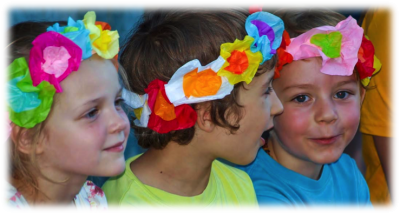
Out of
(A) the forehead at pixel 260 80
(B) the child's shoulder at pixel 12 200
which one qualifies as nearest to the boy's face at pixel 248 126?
(A) the forehead at pixel 260 80

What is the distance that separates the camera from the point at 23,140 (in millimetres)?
2117

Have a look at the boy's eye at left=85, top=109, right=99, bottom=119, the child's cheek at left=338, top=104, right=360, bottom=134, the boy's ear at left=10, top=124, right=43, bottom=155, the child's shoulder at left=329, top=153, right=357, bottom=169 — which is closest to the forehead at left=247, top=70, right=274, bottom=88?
the child's cheek at left=338, top=104, right=360, bottom=134

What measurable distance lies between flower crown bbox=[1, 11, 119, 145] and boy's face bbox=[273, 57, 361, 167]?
1197mm

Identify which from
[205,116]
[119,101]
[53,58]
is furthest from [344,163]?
[53,58]

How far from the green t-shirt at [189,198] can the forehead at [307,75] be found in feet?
1.79

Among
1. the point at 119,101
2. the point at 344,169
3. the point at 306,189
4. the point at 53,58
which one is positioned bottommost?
the point at 344,169

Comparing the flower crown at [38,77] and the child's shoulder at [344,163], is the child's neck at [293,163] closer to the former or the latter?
the child's shoulder at [344,163]

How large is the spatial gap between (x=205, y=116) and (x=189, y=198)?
15.2 inches

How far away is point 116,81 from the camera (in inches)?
88.5

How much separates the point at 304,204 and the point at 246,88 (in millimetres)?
770

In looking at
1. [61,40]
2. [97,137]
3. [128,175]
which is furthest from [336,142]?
[61,40]

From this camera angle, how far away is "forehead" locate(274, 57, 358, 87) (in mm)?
2828

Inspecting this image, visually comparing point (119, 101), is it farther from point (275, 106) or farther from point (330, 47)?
point (330, 47)

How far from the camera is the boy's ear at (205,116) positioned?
Result: 2584 millimetres
